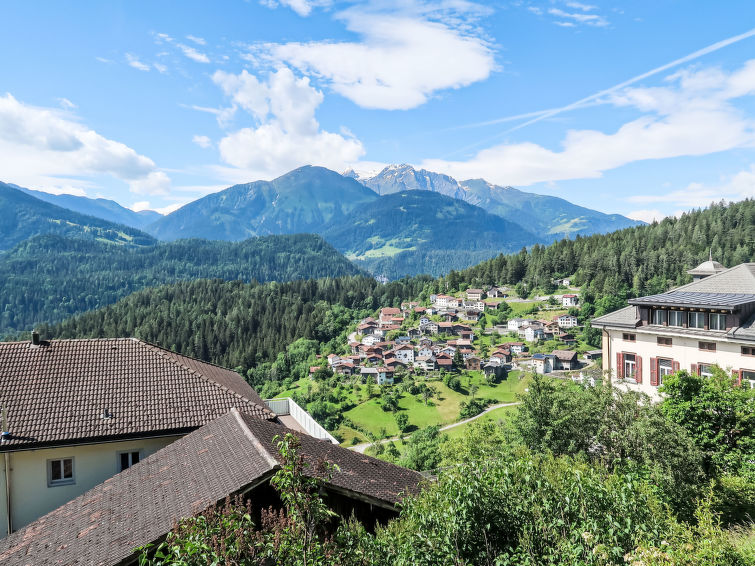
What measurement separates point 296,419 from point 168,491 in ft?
54.2

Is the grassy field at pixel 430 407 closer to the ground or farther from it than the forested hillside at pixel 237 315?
closer to the ground

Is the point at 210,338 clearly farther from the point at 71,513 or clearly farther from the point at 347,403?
the point at 71,513

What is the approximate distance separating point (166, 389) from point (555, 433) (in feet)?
44.2

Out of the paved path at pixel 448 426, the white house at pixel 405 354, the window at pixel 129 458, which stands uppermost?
the window at pixel 129 458

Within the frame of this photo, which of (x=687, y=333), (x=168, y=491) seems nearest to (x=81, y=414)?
(x=168, y=491)

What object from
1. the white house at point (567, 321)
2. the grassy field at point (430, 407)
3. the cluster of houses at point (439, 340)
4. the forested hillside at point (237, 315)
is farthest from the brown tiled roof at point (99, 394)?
the forested hillside at point (237, 315)

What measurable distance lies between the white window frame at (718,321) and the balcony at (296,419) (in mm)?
19065

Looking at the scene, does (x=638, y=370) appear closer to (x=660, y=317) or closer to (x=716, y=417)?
(x=660, y=317)

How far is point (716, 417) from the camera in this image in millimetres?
13969

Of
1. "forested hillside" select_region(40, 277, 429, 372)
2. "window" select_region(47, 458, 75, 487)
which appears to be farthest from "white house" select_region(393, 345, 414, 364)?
"window" select_region(47, 458, 75, 487)

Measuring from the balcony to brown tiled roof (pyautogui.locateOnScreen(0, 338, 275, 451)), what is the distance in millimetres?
6830

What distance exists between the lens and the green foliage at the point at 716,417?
13.1 meters

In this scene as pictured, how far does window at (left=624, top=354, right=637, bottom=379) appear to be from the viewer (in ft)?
83.1

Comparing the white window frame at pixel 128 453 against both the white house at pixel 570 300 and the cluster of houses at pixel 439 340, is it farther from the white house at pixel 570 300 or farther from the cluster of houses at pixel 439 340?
the white house at pixel 570 300
